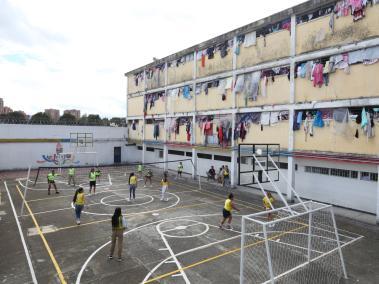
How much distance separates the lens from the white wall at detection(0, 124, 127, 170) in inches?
1356

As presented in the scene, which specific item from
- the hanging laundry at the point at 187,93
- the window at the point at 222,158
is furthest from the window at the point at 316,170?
the hanging laundry at the point at 187,93

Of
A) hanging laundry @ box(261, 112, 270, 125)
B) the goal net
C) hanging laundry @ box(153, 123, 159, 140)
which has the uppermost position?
hanging laundry @ box(261, 112, 270, 125)

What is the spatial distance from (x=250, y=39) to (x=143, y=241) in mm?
17972

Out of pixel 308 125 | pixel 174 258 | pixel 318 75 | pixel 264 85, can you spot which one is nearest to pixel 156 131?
pixel 264 85

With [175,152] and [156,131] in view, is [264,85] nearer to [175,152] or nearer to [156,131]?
[175,152]

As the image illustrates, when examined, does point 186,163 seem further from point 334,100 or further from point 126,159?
point 334,100

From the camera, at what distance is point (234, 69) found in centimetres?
2550

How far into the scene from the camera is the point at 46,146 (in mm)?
36781

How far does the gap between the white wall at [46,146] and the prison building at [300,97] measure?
14.3m

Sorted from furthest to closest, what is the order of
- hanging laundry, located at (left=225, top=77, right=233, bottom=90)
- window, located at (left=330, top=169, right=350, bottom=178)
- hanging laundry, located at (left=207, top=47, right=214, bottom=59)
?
hanging laundry, located at (left=207, top=47, right=214, bottom=59) → hanging laundry, located at (left=225, top=77, right=233, bottom=90) → window, located at (left=330, top=169, right=350, bottom=178)

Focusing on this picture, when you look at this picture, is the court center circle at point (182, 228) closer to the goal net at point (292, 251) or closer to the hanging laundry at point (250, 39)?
the goal net at point (292, 251)

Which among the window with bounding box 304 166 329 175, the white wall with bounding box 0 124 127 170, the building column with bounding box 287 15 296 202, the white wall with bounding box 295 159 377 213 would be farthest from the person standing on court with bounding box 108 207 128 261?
the white wall with bounding box 0 124 127 170

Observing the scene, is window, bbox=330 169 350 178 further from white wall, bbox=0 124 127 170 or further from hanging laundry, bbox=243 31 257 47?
white wall, bbox=0 124 127 170

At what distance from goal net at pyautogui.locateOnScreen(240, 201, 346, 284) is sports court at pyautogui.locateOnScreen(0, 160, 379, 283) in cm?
20
